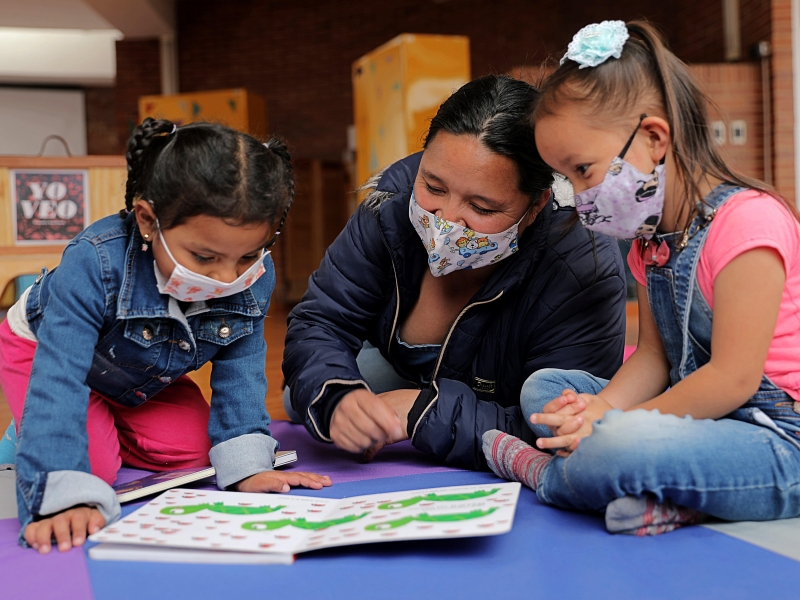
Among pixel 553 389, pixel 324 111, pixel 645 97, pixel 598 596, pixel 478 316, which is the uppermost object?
pixel 324 111

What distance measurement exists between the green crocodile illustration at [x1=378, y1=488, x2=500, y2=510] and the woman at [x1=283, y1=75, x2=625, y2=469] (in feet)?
0.57

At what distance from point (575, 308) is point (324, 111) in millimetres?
6873

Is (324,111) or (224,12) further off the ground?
(224,12)

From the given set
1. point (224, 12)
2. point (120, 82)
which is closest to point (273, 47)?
point (224, 12)

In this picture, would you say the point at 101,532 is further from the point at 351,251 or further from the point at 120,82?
the point at 120,82

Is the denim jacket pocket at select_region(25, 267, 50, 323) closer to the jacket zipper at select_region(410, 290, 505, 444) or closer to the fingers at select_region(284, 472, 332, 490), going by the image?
the fingers at select_region(284, 472, 332, 490)

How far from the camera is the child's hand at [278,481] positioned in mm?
1243

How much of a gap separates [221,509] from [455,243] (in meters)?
0.60

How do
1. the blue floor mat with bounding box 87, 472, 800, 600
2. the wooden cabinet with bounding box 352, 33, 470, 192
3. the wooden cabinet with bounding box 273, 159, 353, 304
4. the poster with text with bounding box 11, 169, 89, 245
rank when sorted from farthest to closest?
the wooden cabinet with bounding box 273, 159, 353, 304
the wooden cabinet with bounding box 352, 33, 470, 192
the poster with text with bounding box 11, 169, 89, 245
the blue floor mat with bounding box 87, 472, 800, 600

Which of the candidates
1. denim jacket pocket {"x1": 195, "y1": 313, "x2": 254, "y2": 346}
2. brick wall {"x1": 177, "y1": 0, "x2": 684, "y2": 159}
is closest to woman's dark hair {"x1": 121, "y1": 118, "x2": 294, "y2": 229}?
denim jacket pocket {"x1": 195, "y1": 313, "x2": 254, "y2": 346}

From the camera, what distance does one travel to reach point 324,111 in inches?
314

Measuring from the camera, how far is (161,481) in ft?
4.18

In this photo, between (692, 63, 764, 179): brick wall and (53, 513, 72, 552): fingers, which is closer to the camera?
(53, 513, 72, 552): fingers

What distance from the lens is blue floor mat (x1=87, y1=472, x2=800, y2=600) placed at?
88cm
